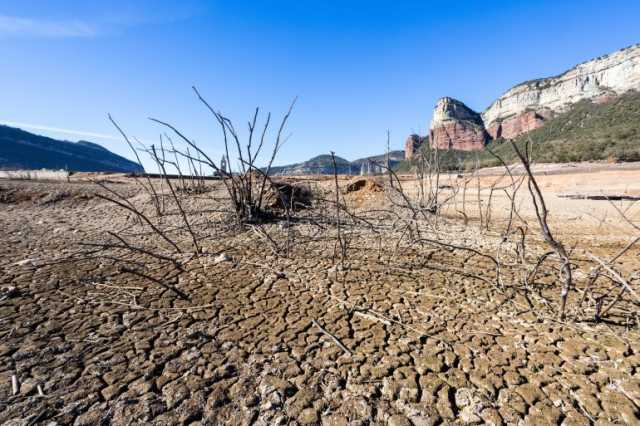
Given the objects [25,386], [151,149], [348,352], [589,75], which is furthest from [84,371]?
[589,75]

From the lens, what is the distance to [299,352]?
133 cm

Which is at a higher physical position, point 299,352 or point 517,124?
point 517,124

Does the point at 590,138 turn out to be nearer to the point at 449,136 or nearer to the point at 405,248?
the point at 449,136

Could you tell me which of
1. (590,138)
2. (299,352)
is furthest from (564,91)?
(299,352)

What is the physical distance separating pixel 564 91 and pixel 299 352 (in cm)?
9783

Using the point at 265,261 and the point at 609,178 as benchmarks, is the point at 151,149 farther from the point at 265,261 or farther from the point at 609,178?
the point at 609,178

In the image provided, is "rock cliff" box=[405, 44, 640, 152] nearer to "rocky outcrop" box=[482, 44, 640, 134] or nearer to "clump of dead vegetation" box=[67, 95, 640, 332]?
"rocky outcrop" box=[482, 44, 640, 134]

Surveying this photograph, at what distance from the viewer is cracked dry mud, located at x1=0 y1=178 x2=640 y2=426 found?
40.2 inches

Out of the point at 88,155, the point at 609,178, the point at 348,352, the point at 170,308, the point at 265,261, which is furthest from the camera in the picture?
the point at 88,155

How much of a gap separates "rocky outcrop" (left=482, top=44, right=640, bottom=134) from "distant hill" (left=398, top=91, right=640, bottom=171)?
7586 mm

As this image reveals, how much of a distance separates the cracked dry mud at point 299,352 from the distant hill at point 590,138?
13.2 meters

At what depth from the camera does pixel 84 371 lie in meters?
1.17

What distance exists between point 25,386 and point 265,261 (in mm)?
1543

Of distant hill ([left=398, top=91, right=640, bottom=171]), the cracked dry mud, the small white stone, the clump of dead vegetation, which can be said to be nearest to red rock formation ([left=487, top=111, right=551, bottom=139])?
distant hill ([left=398, top=91, right=640, bottom=171])
